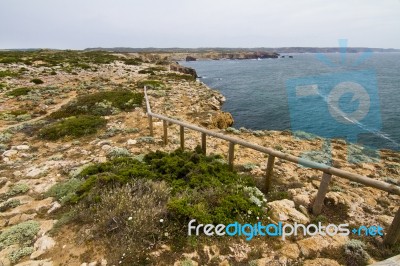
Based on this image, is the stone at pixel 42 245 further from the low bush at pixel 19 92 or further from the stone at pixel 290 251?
the low bush at pixel 19 92

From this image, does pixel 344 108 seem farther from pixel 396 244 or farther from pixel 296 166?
pixel 396 244

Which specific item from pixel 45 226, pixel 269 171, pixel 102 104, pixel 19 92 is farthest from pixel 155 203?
pixel 19 92

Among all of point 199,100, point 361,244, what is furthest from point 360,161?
point 199,100

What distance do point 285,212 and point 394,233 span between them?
1.85 m

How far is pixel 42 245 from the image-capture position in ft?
14.5

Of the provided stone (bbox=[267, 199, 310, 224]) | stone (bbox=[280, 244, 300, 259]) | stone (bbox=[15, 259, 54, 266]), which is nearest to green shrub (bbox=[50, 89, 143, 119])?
stone (bbox=[15, 259, 54, 266])

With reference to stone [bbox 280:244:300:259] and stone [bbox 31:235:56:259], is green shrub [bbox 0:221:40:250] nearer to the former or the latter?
stone [bbox 31:235:56:259]

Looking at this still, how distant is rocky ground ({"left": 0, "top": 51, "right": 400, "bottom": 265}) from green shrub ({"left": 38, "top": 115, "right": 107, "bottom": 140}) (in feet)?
1.54

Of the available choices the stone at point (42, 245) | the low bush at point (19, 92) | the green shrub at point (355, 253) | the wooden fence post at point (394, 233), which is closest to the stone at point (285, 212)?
the green shrub at point (355, 253)

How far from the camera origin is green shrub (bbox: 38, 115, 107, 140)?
10.9 metres

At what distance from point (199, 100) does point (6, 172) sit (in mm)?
14020

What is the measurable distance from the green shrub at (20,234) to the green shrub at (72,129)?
6.56m

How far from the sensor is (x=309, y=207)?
5.48m

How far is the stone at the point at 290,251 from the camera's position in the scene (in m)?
4.20
